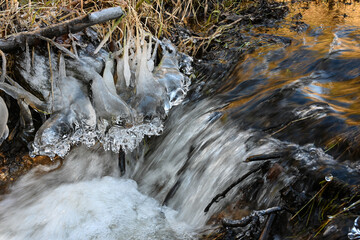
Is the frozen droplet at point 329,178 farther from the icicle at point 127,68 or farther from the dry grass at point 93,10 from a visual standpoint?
the dry grass at point 93,10

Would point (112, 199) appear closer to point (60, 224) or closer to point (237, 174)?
point (60, 224)

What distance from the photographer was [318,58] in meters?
3.65

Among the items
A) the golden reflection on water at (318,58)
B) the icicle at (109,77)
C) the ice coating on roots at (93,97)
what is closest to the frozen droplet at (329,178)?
the golden reflection on water at (318,58)

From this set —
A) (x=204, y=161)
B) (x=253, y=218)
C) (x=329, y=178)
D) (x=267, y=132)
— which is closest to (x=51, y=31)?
(x=204, y=161)

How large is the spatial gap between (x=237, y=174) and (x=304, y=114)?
2.17ft

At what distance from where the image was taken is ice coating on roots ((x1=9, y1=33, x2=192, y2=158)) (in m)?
2.86

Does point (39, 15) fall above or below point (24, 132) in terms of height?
above

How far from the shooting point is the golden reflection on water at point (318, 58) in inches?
114

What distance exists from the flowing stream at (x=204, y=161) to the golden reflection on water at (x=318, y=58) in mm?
18

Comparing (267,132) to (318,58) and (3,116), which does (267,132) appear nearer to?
(318,58)

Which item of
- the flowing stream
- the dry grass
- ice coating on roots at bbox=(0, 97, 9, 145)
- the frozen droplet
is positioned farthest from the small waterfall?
the dry grass

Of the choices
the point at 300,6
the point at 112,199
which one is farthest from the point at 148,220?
the point at 300,6

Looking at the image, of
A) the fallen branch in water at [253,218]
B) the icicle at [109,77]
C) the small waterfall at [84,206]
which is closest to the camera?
the fallen branch in water at [253,218]

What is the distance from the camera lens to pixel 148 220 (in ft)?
8.87
